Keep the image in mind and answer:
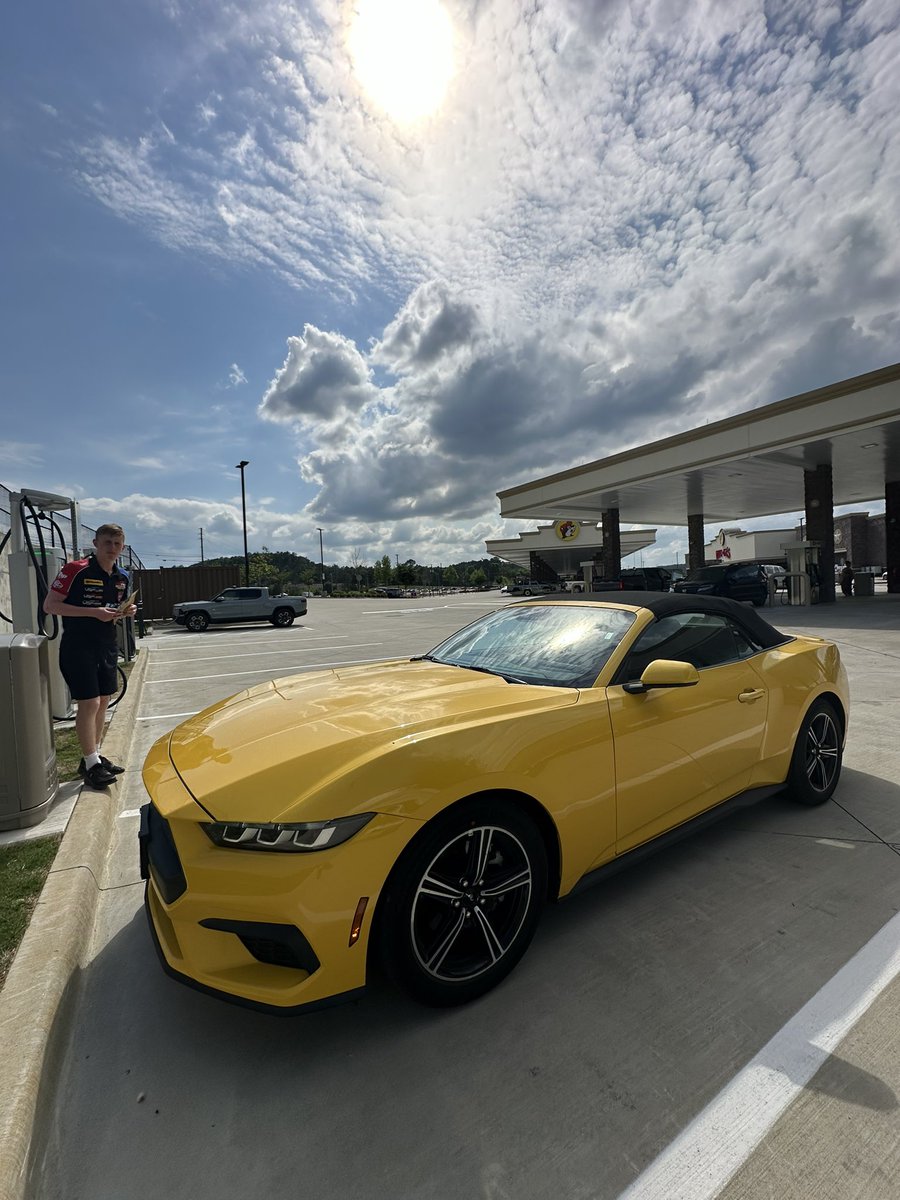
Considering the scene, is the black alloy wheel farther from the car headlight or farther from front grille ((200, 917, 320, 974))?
front grille ((200, 917, 320, 974))

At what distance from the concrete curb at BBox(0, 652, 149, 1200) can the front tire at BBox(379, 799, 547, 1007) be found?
102 cm

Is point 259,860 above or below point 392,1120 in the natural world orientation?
above

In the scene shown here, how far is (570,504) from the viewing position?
28234 millimetres

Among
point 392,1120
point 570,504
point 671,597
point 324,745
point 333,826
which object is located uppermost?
point 570,504

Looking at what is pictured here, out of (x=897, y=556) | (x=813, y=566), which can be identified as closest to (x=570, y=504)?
(x=813, y=566)

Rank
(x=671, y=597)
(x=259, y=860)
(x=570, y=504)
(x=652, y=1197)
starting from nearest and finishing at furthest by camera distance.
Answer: (x=652, y=1197) → (x=259, y=860) → (x=671, y=597) → (x=570, y=504)

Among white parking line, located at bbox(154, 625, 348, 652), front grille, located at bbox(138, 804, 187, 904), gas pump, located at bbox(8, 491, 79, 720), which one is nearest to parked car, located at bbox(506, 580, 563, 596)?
white parking line, located at bbox(154, 625, 348, 652)

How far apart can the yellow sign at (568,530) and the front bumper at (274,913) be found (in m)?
48.4

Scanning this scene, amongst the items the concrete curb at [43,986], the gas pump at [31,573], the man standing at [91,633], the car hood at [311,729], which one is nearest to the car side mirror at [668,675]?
the car hood at [311,729]

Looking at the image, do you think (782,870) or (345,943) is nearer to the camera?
(345,943)

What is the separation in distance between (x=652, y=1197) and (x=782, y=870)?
6.26 feet

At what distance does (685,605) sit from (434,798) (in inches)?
79.2

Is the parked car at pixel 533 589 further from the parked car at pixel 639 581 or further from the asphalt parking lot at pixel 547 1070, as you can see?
the asphalt parking lot at pixel 547 1070

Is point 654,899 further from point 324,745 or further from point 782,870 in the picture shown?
point 324,745
